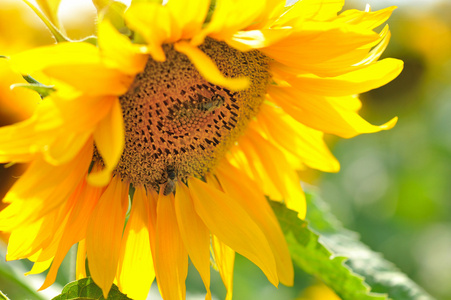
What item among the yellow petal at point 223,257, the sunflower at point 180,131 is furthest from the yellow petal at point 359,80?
the yellow petal at point 223,257

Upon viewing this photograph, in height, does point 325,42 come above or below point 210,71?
above

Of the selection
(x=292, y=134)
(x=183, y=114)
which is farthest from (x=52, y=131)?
(x=292, y=134)

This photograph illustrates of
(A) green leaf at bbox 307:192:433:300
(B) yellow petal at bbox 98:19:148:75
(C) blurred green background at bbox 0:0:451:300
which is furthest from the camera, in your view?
Result: (C) blurred green background at bbox 0:0:451:300

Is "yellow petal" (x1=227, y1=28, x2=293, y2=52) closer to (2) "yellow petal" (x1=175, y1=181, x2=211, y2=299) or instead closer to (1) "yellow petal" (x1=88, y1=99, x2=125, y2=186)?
(1) "yellow petal" (x1=88, y1=99, x2=125, y2=186)

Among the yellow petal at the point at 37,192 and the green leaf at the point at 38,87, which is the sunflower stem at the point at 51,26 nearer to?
the green leaf at the point at 38,87

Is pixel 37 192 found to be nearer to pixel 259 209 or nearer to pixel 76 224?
pixel 76 224

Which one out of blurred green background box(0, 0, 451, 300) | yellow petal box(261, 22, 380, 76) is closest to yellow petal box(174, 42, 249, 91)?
yellow petal box(261, 22, 380, 76)
